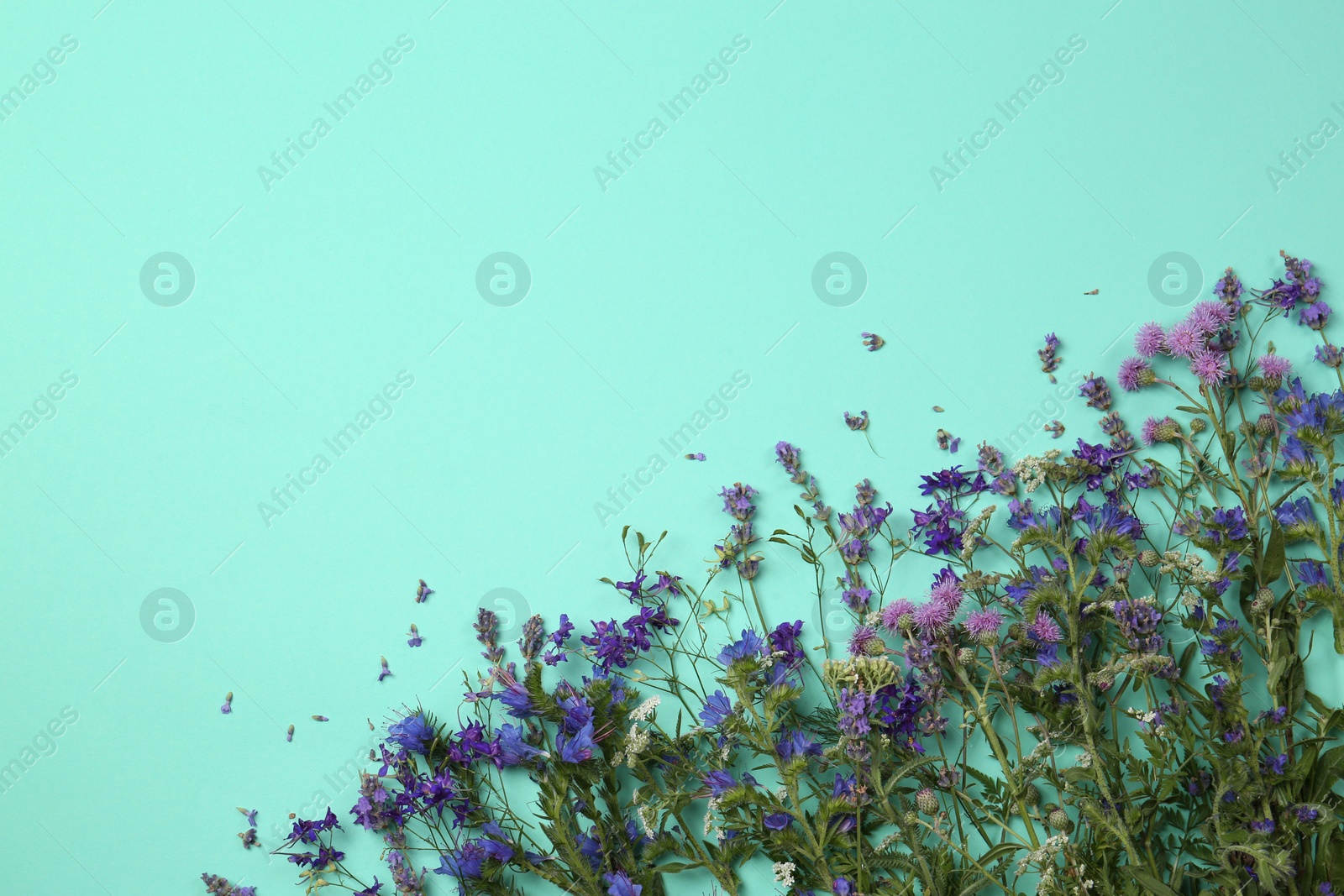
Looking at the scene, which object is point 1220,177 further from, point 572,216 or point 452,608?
point 452,608

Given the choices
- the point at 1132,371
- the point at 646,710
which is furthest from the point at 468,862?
the point at 1132,371

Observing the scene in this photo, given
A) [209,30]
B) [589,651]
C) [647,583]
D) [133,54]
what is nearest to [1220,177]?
[647,583]

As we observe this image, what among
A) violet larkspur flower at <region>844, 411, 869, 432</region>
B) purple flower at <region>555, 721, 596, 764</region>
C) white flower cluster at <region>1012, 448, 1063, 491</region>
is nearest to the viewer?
white flower cluster at <region>1012, 448, 1063, 491</region>

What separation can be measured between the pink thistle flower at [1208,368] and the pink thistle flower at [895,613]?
838 millimetres

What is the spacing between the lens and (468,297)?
2.27m

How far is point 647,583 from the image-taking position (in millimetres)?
2150

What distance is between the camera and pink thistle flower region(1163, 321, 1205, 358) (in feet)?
6.33

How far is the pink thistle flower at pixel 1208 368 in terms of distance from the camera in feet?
6.26

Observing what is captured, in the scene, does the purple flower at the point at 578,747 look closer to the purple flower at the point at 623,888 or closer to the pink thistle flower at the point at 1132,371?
the purple flower at the point at 623,888

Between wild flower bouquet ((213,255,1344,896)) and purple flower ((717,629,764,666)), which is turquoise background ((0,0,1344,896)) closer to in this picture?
wild flower bouquet ((213,255,1344,896))

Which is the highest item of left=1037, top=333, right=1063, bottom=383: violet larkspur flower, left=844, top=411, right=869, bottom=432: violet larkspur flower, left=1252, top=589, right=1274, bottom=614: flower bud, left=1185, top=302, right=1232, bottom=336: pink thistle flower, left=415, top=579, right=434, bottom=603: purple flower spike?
left=415, top=579, right=434, bottom=603: purple flower spike

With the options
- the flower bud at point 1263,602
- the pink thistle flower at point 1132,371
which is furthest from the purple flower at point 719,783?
the pink thistle flower at point 1132,371

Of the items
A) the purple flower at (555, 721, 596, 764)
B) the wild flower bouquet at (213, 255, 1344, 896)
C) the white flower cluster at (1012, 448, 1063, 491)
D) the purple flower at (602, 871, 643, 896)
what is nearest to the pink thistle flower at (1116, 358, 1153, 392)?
the wild flower bouquet at (213, 255, 1344, 896)

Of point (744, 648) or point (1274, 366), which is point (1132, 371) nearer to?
point (1274, 366)
